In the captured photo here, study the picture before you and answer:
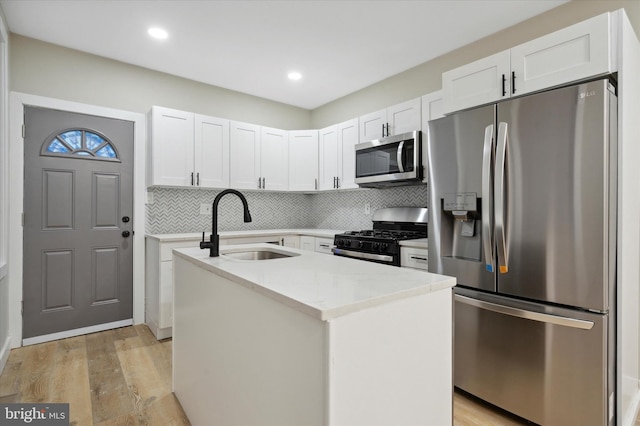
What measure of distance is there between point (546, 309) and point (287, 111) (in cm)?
375

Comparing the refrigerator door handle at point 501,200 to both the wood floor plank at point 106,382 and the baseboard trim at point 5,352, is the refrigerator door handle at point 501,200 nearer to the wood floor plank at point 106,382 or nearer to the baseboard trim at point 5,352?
the wood floor plank at point 106,382

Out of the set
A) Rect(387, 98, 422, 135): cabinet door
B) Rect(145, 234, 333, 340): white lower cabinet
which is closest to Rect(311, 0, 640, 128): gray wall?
Rect(387, 98, 422, 135): cabinet door

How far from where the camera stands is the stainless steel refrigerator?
158 centimetres

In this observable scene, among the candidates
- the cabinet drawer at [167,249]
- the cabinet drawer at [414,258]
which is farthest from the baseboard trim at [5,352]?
the cabinet drawer at [414,258]

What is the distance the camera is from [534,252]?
175 centimetres

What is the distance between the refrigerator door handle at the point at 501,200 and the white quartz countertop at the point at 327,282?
2.66 feet

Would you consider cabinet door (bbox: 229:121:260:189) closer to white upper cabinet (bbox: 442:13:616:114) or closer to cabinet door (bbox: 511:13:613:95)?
white upper cabinet (bbox: 442:13:616:114)

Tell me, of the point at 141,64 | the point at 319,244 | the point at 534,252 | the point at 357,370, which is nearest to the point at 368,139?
the point at 319,244

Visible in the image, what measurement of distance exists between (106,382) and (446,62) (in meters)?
3.78

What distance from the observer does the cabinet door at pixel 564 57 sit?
1.63m

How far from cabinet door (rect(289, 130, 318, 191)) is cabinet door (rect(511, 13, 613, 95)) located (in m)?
2.50

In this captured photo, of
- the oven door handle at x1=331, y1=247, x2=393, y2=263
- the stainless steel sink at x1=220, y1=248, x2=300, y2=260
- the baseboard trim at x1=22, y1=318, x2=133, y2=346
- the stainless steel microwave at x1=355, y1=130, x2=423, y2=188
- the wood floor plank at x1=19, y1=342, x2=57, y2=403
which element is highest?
the stainless steel microwave at x1=355, y1=130, x2=423, y2=188

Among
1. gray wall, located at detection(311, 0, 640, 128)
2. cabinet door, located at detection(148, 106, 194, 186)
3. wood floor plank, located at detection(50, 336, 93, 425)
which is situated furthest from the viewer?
cabinet door, located at detection(148, 106, 194, 186)

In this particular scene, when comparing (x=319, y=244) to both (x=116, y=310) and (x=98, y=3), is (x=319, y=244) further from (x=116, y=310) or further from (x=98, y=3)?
(x=98, y=3)
